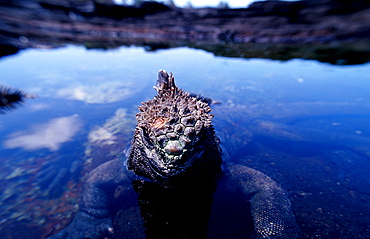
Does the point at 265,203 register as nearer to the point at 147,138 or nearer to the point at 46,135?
the point at 147,138

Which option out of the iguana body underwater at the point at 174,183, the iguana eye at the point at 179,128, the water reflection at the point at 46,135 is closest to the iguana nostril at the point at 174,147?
the iguana body underwater at the point at 174,183

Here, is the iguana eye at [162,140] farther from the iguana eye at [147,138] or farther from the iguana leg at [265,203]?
the iguana leg at [265,203]

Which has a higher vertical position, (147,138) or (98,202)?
(147,138)

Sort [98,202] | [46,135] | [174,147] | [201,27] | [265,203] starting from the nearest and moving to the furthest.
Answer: [174,147] → [265,203] → [98,202] → [46,135] → [201,27]

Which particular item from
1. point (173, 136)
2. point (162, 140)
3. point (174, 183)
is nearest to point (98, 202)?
point (174, 183)

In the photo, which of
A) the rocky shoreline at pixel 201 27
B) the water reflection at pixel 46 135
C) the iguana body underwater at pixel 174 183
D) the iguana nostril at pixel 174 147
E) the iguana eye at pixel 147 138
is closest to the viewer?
the iguana nostril at pixel 174 147

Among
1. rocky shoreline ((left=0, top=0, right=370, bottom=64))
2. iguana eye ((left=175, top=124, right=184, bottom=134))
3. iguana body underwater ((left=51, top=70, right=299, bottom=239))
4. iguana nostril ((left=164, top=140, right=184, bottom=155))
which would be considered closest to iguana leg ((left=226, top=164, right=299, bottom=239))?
iguana body underwater ((left=51, top=70, right=299, bottom=239))
